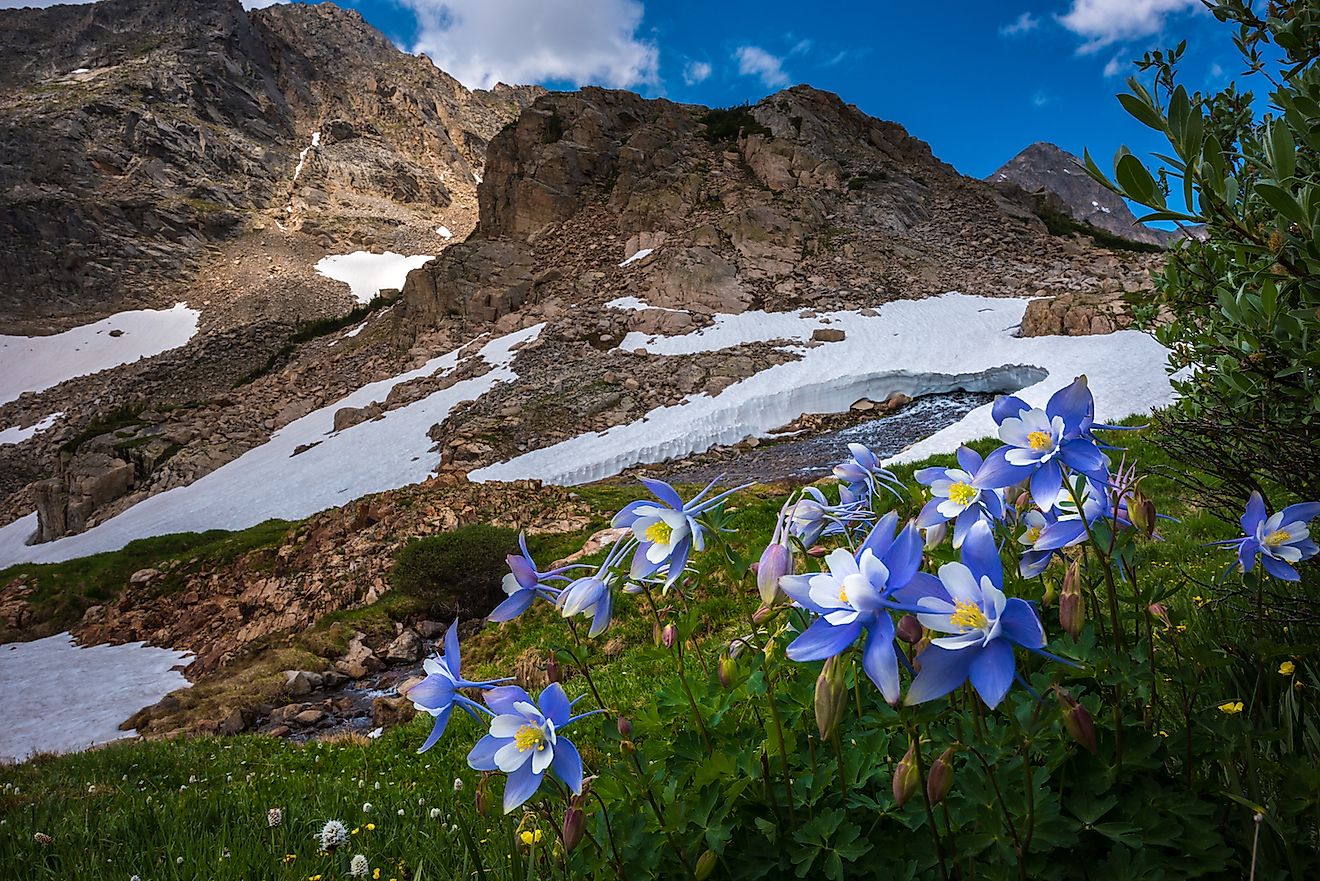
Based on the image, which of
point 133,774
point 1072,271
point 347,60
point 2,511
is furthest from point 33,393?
point 347,60

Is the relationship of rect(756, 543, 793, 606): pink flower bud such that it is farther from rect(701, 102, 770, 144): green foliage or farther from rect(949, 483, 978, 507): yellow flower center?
rect(701, 102, 770, 144): green foliage

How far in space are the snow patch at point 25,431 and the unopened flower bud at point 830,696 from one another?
203ft

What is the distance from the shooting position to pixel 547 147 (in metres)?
48.7

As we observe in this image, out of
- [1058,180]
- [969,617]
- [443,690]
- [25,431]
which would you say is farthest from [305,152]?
[1058,180]

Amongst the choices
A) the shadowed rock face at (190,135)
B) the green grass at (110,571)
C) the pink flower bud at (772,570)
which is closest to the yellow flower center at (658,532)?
the pink flower bud at (772,570)

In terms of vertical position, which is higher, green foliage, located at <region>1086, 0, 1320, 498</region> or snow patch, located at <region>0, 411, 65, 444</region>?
green foliage, located at <region>1086, 0, 1320, 498</region>

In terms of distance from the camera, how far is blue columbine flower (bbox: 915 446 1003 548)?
1438 mm

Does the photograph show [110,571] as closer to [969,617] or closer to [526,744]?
[526,744]

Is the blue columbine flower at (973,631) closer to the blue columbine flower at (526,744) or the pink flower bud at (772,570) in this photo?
the pink flower bud at (772,570)

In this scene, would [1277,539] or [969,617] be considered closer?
[969,617]

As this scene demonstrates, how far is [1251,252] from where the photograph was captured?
6.36 ft

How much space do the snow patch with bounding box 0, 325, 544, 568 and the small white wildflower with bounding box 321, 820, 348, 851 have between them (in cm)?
2340

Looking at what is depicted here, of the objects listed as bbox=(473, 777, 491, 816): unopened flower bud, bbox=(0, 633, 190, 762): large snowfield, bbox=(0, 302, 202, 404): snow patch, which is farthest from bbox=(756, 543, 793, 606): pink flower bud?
bbox=(0, 302, 202, 404): snow patch

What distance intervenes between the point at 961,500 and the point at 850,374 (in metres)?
26.0
